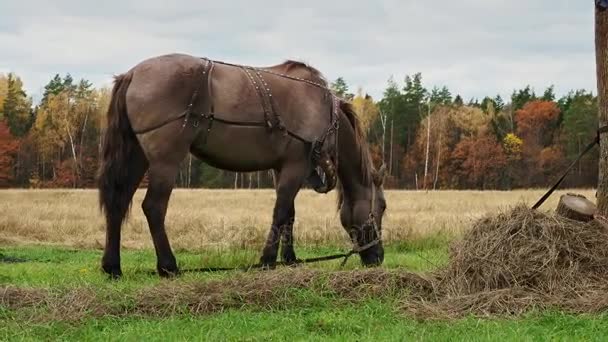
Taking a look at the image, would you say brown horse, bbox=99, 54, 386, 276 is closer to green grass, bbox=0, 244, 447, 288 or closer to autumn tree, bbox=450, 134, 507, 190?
green grass, bbox=0, 244, 447, 288

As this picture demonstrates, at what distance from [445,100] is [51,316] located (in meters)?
82.9

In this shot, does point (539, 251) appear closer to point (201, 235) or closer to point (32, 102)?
point (201, 235)

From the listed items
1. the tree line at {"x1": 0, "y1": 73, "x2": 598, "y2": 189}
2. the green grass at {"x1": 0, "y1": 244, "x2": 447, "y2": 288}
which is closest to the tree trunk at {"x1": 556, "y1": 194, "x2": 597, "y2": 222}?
the green grass at {"x1": 0, "y1": 244, "x2": 447, "y2": 288}

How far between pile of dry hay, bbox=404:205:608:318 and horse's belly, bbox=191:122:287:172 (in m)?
2.44

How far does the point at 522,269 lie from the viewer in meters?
6.23

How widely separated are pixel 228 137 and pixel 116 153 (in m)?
1.22

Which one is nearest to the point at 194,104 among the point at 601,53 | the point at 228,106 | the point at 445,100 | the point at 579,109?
the point at 228,106

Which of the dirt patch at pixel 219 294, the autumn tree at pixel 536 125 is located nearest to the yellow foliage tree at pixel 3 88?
the autumn tree at pixel 536 125

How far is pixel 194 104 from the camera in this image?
23.8ft

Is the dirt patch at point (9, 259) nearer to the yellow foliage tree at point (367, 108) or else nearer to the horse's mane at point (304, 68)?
the horse's mane at point (304, 68)

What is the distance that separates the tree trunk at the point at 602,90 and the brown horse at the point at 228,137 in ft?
9.01

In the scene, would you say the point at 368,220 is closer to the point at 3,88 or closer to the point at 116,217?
the point at 116,217

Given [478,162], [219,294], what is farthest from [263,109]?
[478,162]

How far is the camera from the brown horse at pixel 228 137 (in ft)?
23.5
